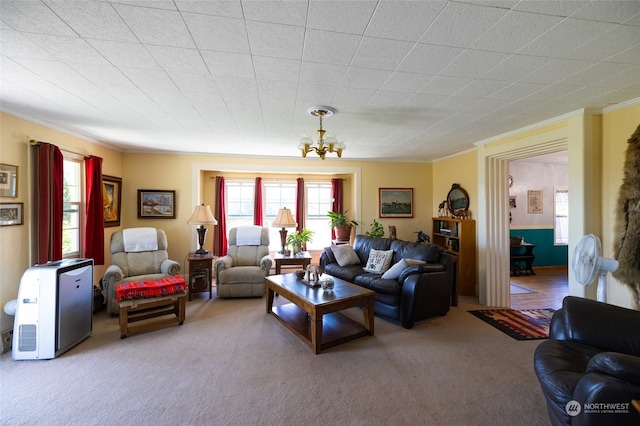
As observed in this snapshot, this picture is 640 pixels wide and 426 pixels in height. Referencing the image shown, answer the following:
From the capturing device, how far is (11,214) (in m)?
2.83

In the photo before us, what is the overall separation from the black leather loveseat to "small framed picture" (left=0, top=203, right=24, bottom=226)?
12.7ft

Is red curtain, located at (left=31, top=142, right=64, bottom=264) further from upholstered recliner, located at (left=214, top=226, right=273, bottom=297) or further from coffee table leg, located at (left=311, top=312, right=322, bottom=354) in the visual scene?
coffee table leg, located at (left=311, top=312, right=322, bottom=354)

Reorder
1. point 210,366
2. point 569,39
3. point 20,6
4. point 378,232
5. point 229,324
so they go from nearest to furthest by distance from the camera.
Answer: point 20,6 < point 569,39 < point 210,366 < point 229,324 < point 378,232

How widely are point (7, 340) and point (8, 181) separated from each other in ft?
5.17

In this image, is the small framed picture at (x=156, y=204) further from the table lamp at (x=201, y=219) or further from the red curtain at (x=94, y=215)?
the red curtain at (x=94, y=215)

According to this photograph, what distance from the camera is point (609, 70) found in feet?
6.72

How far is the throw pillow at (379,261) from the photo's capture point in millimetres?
4184

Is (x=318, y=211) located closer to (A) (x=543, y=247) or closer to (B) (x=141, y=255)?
(B) (x=141, y=255)

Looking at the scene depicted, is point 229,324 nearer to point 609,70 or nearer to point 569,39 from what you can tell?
point 569,39

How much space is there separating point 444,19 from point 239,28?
1111mm

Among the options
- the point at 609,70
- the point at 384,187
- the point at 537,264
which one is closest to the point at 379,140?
the point at 384,187

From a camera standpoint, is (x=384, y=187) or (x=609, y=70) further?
(x=384, y=187)

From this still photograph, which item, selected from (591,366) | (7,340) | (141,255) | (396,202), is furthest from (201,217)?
(591,366)

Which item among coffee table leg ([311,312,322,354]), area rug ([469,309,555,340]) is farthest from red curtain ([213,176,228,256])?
area rug ([469,309,555,340])
